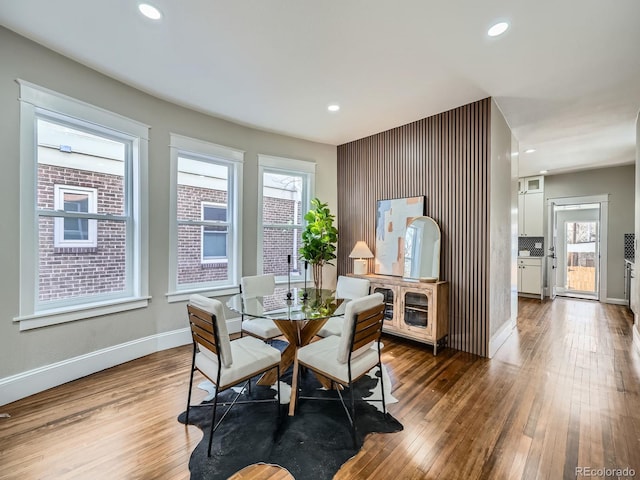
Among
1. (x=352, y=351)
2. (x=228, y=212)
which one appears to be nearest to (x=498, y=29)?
(x=352, y=351)

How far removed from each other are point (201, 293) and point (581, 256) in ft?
28.9

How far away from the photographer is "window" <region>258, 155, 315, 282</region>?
4332 millimetres

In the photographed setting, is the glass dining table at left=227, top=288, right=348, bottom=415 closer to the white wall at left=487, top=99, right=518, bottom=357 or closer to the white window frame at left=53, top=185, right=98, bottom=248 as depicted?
the white window frame at left=53, top=185, right=98, bottom=248

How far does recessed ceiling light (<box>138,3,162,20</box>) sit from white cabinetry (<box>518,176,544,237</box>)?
25.7ft

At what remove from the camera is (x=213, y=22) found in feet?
6.92

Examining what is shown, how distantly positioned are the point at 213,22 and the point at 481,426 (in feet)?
11.6

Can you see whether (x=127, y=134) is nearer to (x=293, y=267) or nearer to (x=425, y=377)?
(x=293, y=267)

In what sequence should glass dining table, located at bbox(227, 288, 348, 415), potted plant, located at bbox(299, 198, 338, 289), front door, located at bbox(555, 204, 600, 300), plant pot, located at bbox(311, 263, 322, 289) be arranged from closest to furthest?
glass dining table, located at bbox(227, 288, 348, 415) → potted plant, located at bbox(299, 198, 338, 289) → plant pot, located at bbox(311, 263, 322, 289) → front door, located at bbox(555, 204, 600, 300)

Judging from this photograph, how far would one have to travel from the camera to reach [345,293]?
325 centimetres

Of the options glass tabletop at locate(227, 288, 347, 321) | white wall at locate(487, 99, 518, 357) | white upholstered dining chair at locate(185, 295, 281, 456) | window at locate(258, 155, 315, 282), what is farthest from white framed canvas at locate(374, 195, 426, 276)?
white upholstered dining chair at locate(185, 295, 281, 456)

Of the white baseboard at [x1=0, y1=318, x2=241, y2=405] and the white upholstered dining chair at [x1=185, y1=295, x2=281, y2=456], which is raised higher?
the white upholstered dining chair at [x1=185, y1=295, x2=281, y2=456]

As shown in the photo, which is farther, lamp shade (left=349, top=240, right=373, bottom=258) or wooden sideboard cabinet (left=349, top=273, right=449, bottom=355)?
lamp shade (left=349, top=240, right=373, bottom=258)

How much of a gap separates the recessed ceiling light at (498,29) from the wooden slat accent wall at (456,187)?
118 centimetres

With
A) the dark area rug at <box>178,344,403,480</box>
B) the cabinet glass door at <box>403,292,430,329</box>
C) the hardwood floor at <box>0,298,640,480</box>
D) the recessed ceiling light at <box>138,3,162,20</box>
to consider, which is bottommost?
the hardwood floor at <box>0,298,640,480</box>
